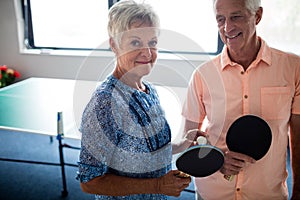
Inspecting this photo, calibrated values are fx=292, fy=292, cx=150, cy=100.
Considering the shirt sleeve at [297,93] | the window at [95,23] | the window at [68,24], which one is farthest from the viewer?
the window at [68,24]

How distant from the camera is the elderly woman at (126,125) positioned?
3.11ft

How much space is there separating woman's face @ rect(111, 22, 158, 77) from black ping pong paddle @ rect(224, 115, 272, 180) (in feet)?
1.28

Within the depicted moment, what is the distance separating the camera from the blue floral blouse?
0.95m

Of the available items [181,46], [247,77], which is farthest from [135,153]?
[247,77]

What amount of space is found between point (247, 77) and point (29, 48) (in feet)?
13.3

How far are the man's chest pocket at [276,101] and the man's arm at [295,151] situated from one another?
0.05 m

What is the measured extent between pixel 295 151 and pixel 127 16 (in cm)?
91

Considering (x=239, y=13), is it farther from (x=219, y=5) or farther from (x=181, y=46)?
(x=181, y=46)

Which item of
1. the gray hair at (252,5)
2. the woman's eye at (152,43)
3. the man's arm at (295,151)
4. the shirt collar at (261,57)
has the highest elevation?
the gray hair at (252,5)

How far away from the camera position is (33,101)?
2.69m

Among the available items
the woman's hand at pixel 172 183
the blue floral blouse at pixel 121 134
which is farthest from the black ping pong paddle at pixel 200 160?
the blue floral blouse at pixel 121 134

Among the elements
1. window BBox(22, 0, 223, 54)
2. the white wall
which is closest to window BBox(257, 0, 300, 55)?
window BBox(22, 0, 223, 54)

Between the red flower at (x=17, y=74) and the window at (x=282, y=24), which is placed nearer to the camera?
the window at (x=282, y=24)

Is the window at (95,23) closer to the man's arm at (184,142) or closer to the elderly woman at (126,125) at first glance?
the man's arm at (184,142)
